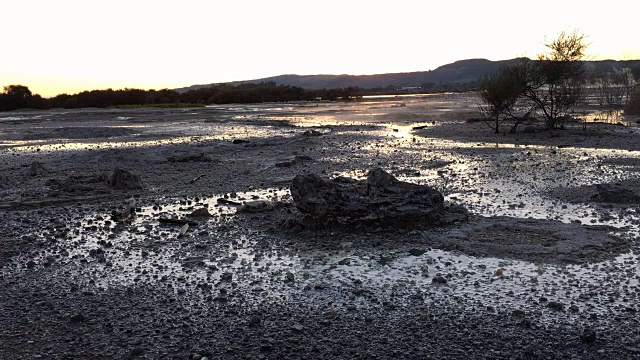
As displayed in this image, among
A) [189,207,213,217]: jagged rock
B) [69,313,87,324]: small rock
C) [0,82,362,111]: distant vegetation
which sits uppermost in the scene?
[0,82,362,111]: distant vegetation

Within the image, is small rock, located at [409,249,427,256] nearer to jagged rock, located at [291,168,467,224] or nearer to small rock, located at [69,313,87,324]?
jagged rock, located at [291,168,467,224]

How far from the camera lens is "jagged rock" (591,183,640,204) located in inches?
372

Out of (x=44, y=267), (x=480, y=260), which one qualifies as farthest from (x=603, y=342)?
(x=44, y=267)

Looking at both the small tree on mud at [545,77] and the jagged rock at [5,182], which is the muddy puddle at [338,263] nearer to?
the jagged rock at [5,182]

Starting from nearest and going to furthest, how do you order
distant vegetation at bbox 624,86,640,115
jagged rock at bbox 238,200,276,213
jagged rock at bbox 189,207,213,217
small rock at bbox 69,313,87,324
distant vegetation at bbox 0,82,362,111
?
small rock at bbox 69,313,87,324 → jagged rock at bbox 189,207,213,217 → jagged rock at bbox 238,200,276,213 → distant vegetation at bbox 624,86,640,115 → distant vegetation at bbox 0,82,362,111

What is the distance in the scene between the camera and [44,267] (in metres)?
6.77

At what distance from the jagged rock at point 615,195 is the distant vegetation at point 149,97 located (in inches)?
2322

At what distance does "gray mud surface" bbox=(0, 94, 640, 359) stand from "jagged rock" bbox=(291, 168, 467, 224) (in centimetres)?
19

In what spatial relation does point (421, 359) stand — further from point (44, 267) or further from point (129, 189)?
point (129, 189)

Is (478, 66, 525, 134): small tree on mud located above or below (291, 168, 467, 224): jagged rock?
above

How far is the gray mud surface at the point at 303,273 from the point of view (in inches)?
181

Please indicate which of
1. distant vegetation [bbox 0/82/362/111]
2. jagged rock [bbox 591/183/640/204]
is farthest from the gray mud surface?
distant vegetation [bbox 0/82/362/111]

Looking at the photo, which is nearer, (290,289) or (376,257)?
(290,289)

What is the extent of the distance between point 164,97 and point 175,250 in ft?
247
